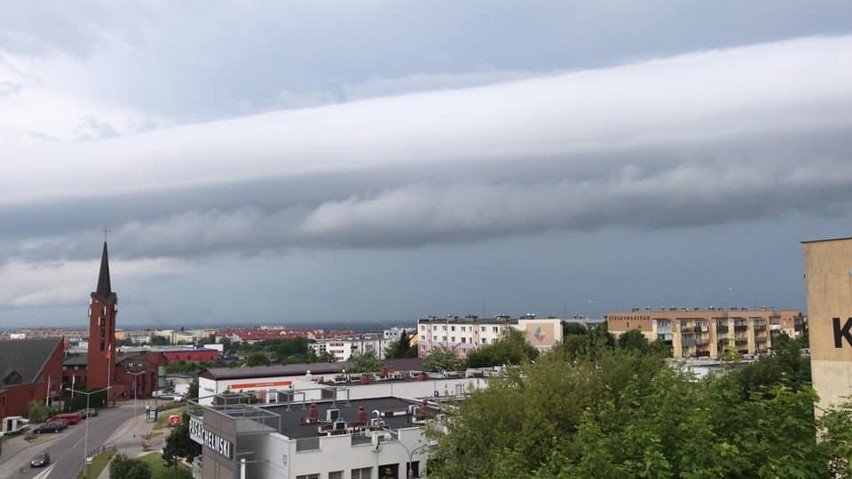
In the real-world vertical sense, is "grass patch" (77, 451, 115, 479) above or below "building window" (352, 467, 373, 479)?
below

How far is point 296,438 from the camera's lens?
34500mm

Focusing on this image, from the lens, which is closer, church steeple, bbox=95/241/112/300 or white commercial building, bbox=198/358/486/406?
white commercial building, bbox=198/358/486/406

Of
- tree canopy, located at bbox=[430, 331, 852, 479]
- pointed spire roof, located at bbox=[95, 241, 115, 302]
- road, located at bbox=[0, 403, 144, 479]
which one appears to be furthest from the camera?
pointed spire roof, located at bbox=[95, 241, 115, 302]

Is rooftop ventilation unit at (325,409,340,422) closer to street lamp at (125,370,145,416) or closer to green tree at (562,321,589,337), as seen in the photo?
street lamp at (125,370,145,416)

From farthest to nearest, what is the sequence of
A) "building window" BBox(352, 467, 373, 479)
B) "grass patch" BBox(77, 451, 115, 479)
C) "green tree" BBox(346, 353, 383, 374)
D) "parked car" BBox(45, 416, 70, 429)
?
"green tree" BBox(346, 353, 383, 374)
"parked car" BBox(45, 416, 70, 429)
"grass patch" BBox(77, 451, 115, 479)
"building window" BBox(352, 467, 373, 479)

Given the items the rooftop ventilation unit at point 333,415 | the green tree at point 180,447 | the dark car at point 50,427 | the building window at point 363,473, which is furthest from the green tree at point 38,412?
the building window at point 363,473

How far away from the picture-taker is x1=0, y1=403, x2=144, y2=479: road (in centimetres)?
5797

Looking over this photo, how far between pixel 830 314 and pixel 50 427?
83774 millimetres

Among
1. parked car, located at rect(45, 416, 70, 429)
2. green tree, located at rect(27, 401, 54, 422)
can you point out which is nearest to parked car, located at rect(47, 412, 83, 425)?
parked car, located at rect(45, 416, 70, 429)

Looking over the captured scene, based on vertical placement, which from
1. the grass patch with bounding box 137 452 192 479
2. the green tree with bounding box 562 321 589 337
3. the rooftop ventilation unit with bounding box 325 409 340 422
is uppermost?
the green tree with bounding box 562 321 589 337

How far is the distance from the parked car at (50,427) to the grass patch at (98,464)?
69.5ft

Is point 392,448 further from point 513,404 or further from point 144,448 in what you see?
point 144,448

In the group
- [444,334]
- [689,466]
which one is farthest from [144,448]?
[444,334]

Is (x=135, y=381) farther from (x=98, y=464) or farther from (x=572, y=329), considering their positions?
(x=572, y=329)
